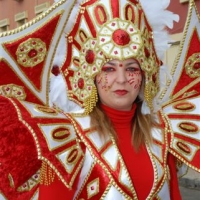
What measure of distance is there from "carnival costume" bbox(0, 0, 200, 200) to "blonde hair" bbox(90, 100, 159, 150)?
0.11ft

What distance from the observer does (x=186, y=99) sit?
260 cm

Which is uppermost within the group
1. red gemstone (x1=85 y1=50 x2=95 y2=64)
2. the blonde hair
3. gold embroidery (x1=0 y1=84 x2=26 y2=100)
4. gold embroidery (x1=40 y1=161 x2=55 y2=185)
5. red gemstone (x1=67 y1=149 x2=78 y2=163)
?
red gemstone (x1=85 y1=50 x2=95 y2=64)

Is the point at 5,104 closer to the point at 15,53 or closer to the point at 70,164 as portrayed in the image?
the point at 15,53

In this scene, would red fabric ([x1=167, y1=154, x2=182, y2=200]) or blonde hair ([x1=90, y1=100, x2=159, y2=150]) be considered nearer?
blonde hair ([x1=90, y1=100, x2=159, y2=150])

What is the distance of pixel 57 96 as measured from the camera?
2.52 meters

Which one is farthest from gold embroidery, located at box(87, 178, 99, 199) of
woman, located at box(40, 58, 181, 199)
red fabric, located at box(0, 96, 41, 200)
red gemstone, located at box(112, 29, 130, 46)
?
red gemstone, located at box(112, 29, 130, 46)

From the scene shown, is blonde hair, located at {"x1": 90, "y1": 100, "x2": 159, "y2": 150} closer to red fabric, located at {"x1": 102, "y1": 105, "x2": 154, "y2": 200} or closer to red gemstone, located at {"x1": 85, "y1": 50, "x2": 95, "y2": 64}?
red fabric, located at {"x1": 102, "y1": 105, "x2": 154, "y2": 200}

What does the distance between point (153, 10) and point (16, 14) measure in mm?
15713

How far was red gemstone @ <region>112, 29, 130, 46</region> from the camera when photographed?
223 cm

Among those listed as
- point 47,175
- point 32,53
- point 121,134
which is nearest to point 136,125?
point 121,134

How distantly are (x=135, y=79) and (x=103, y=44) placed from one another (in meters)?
0.21

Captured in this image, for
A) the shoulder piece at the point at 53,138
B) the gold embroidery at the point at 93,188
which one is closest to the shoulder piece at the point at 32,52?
the shoulder piece at the point at 53,138

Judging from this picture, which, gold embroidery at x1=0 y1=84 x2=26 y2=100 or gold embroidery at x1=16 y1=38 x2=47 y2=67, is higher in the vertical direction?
gold embroidery at x1=16 y1=38 x2=47 y2=67

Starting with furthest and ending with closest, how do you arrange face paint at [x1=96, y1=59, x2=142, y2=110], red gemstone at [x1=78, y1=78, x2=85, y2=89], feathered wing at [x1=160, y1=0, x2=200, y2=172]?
feathered wing at [x1=160, y1=0, x2=200, y2=172], red gemstone at [x1=78, y1=78, x2=85, y2=89], face paint at [x1=96, y1=59, x2=142, y2=110]
